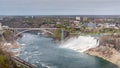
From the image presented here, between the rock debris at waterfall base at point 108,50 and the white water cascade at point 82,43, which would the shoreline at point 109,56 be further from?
the white water cascade at point 82,43

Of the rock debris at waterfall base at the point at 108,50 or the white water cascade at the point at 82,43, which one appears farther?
the white water cascade at the point at 82,43

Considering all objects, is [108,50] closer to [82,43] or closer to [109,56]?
[109,56]

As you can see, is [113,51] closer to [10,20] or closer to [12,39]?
→ [12,39]

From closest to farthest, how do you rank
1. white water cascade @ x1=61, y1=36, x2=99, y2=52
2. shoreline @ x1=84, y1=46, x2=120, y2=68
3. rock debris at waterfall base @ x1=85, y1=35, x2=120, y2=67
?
1. shoreline @ x1=84, y1=46, x2=120, y2=68
2. rock debris at waterfall base @ x1=85, y1=35, x2=120, y2=67
3. white water cascade @ x1=61, y1=36, x2=99, y2=52

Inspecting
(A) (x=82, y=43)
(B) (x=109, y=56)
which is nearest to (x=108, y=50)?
(B) (x=109, y=56)

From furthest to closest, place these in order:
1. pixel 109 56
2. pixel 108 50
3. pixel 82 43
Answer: pixel 82 43 → pixel 108 50 → pixel 109 56

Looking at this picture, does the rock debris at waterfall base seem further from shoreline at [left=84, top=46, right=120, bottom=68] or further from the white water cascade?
the white water cascade

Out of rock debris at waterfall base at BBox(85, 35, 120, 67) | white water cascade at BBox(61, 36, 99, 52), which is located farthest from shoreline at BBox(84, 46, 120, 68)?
white water cascade at BBox(61, 36, 99, 52)

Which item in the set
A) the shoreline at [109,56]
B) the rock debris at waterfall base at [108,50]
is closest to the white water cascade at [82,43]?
the rock debris at waterfall base at [108,50]
